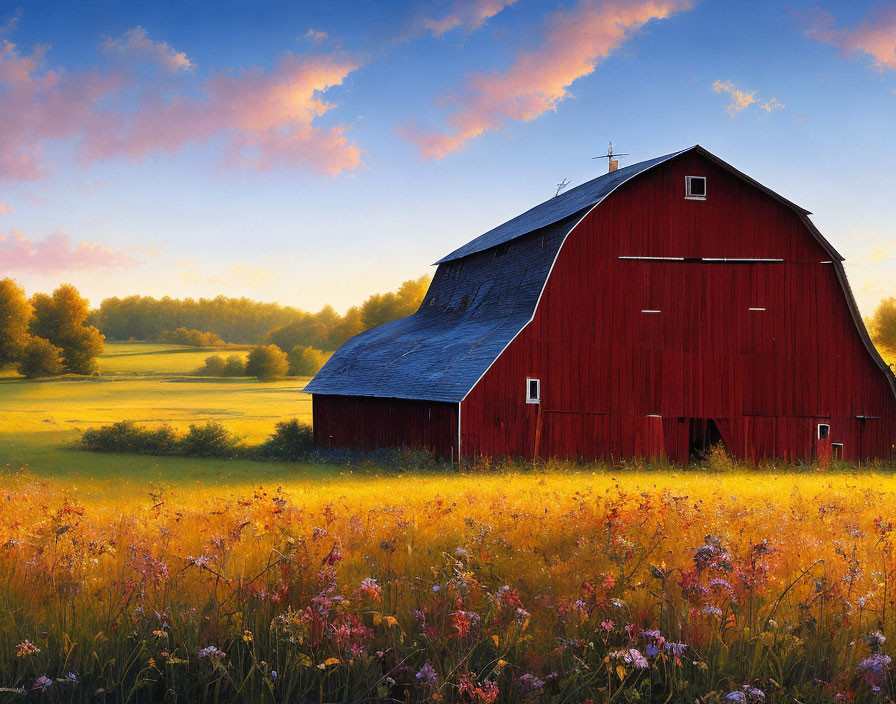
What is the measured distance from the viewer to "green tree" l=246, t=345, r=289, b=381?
318 feet

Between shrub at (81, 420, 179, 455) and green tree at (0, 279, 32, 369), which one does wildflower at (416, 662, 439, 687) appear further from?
green tree at (0, 279, 32, 369)

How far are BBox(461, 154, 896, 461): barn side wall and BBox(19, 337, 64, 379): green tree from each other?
7418cm

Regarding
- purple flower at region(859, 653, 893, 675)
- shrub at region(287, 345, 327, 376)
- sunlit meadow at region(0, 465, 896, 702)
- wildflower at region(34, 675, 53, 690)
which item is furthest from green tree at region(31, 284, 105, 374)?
purple flower at region(859, 653, 893, 675)

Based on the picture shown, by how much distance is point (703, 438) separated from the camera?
2666 cm

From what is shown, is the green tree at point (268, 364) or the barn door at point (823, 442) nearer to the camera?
the barn door at point (823, 442)

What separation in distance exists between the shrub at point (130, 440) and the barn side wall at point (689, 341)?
53.9 ft

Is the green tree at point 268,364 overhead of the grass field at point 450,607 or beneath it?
overhead

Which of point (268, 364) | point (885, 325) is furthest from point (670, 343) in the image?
point (268, 364)

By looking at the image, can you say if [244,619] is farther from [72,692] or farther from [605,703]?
[605,703]

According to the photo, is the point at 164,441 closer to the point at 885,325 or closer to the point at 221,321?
the point at 885,325

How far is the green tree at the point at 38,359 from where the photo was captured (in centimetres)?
8206

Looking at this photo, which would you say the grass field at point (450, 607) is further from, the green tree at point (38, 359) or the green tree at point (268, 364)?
the green tree at point (268, 364)

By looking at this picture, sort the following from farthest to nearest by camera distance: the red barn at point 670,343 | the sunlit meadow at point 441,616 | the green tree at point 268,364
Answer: the green tree at point 268,364 → the red barn at point 670,343 → the sunlit meadow at point 441,616

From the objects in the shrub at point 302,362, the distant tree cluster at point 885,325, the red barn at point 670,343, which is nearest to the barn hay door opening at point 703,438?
the red barn at point 670,343
